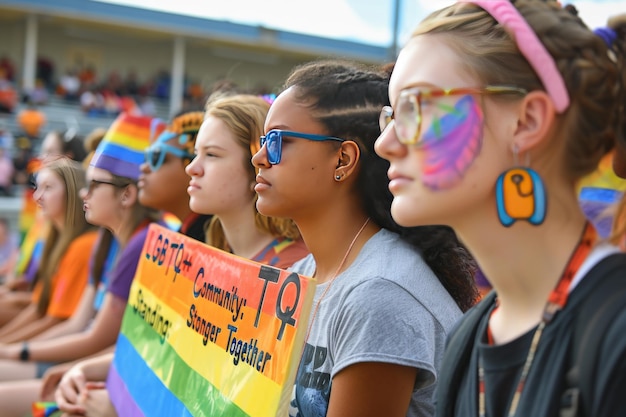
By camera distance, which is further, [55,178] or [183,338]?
[55,178]

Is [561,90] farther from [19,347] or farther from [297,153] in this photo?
[19,347]

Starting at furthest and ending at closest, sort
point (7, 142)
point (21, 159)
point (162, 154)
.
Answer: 1. point (7, 142)
2. point (21, 159)
3. point (162, 154)

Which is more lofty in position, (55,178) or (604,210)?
(604,210)

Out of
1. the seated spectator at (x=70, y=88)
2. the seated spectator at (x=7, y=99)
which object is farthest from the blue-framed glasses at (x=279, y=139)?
the seated spectator at (x=70, y=88)

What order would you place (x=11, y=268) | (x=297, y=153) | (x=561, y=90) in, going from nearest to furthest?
(x=561, y=90)
(x=297, y=153)
(x=11, y=268)

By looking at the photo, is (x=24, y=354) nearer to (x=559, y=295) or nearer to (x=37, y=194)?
(x=37, y=194)

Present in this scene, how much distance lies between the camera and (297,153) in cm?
227

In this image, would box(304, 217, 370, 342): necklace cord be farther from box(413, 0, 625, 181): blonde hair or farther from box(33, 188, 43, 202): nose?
box(33, 188, 43, 202): nose

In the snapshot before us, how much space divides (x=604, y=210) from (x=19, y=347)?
3.81 m

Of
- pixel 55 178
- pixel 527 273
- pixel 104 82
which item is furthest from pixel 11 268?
pixel 104 82

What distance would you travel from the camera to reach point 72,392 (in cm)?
330

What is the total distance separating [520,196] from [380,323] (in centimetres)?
66

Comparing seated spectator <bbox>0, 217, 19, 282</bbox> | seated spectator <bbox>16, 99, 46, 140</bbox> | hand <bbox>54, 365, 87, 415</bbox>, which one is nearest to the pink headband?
hand <bbox>54, 365, 87, 415</bbox>

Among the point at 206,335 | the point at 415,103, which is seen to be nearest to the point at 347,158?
the point at 206,335
